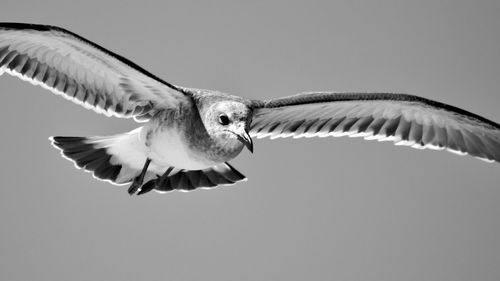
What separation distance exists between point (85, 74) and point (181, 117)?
0.96 m

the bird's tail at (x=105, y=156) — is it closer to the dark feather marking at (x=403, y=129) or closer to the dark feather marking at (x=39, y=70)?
the dark feather marking at (x=39, y=70)

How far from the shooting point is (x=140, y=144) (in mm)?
8102

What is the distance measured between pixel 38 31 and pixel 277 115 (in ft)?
7.99

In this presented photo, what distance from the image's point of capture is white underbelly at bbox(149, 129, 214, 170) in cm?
732

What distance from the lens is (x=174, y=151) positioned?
24.4 ft

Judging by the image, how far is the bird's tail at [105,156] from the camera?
833cm

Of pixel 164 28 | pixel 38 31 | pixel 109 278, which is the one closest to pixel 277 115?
pixel 38 31

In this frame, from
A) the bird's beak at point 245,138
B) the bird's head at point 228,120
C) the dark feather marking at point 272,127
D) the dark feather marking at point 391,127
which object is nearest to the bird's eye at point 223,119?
the bird's head at point 228,120

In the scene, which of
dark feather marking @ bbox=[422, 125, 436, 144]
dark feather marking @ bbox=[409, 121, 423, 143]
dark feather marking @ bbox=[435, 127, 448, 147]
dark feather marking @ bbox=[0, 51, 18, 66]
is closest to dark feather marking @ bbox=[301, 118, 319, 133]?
dark feather marking @ bbox=[409, 121, 423, 143]

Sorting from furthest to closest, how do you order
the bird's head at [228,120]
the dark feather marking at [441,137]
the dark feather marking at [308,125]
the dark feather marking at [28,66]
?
the dark feather marking at [308,125]
the dark feather marking at [441,137]
the dark feather marking at [28,66]
the bird's head at [228,120]

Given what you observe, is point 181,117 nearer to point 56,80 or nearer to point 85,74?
point 85,74

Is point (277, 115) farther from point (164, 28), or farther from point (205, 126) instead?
point (164, 28)

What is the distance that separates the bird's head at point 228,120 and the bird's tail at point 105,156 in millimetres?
1390

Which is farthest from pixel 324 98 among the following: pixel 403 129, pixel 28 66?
pixel 28 66
